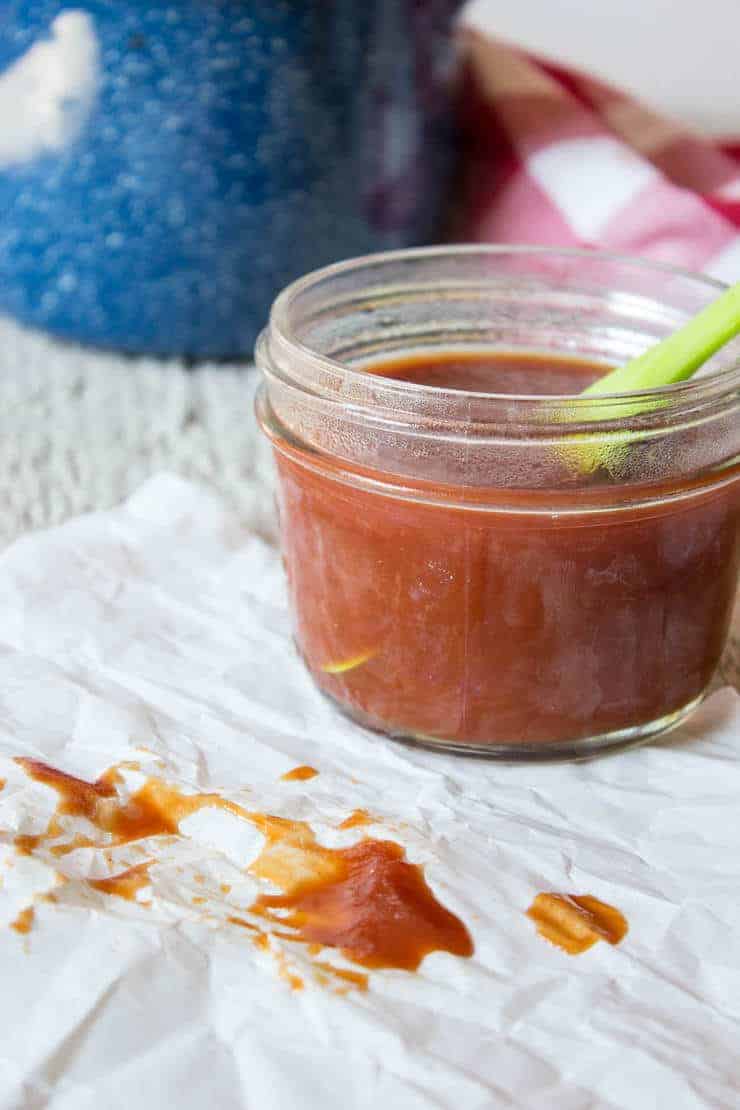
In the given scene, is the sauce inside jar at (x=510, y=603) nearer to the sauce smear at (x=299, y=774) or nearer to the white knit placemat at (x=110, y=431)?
the sauce smear at (x=299, y=774)

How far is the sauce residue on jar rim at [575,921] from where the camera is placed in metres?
0.63

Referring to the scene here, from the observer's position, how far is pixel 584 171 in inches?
51.3

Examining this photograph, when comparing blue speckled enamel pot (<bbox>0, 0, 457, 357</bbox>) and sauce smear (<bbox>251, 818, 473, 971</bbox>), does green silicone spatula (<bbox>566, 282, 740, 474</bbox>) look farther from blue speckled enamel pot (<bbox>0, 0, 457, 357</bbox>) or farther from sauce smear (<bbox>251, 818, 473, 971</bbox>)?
blue speckled enamel pot (<bbox>0, 0, 457, 357</bbox>)

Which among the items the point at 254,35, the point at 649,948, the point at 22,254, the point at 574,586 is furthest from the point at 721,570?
the point at 22,254

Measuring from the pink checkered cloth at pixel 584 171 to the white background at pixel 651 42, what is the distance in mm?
248

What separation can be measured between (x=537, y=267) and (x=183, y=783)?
17.2 inches

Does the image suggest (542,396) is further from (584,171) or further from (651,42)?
(651,42)

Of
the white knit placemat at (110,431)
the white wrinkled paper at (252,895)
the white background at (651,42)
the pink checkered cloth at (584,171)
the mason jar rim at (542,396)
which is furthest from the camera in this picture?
the white background at (651,42)

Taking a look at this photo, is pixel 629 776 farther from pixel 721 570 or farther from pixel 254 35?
pixel 254 35

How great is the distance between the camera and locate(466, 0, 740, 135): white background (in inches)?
66.1

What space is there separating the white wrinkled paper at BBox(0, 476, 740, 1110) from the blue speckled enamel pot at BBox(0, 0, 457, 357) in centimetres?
40

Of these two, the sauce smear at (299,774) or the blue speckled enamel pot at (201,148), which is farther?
the blue speckled enamel pot at (201,148)

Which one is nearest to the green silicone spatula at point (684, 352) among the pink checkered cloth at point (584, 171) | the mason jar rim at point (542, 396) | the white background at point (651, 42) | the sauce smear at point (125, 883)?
the mason jar rim at point (542, 396)

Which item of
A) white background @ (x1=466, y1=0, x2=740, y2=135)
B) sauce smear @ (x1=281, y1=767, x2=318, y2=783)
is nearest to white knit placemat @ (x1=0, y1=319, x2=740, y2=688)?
sauce smear @ (x1=281, y1=767, x2=318, y2=783)
